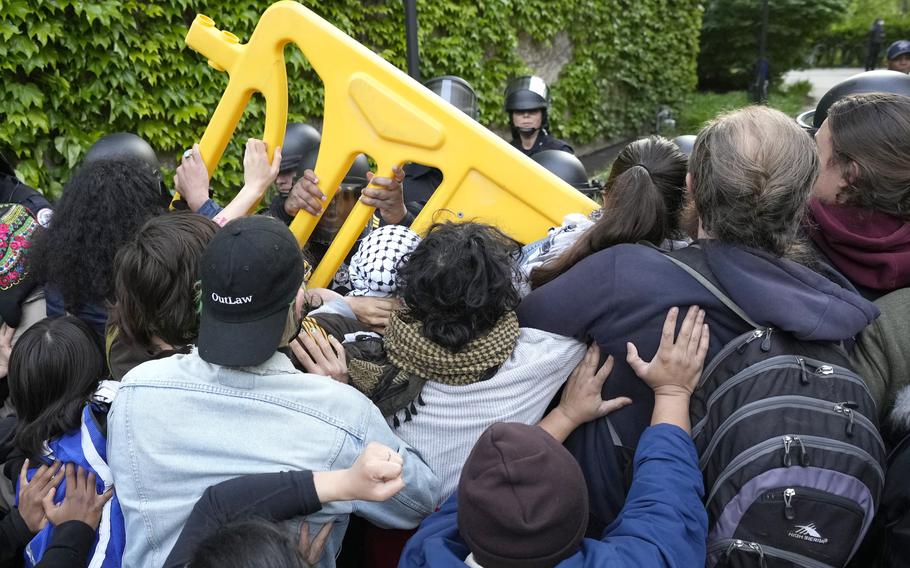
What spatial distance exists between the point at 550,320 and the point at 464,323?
0.72ft

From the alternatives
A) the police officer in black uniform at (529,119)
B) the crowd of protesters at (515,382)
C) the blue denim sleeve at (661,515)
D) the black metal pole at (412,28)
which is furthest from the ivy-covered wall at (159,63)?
the blue denim sleeve at (661,515)

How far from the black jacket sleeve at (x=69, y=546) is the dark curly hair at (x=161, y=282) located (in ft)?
1.60

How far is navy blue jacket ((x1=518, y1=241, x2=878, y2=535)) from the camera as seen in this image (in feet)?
4.67

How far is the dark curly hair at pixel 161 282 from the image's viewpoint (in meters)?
1.56

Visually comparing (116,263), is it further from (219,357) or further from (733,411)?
(733,411)

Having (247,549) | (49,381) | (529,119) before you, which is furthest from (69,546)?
(529,119)

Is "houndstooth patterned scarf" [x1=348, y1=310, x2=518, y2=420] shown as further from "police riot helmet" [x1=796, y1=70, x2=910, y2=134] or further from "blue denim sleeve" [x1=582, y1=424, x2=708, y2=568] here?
"police riot helmet" [x1=796, y1=70, x2=910, y2=134]

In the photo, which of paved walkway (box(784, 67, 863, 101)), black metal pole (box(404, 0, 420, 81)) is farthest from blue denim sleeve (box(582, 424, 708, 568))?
paved walkway (box(784, 67, 863, 101))

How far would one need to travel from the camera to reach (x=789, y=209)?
1475 mm

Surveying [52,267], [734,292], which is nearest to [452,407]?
[734,292]

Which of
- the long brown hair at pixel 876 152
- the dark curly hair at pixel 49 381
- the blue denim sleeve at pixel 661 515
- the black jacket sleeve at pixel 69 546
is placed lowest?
the black jacket sleeve at pixel 69 546

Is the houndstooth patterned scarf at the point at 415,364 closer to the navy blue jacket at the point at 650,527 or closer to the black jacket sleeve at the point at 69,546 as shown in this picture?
the navy blue jacket at the point at 650,527

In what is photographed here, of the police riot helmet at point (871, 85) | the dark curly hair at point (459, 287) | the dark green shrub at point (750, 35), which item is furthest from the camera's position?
the dark green shrub at point (750, 35)

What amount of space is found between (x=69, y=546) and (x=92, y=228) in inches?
35.1
